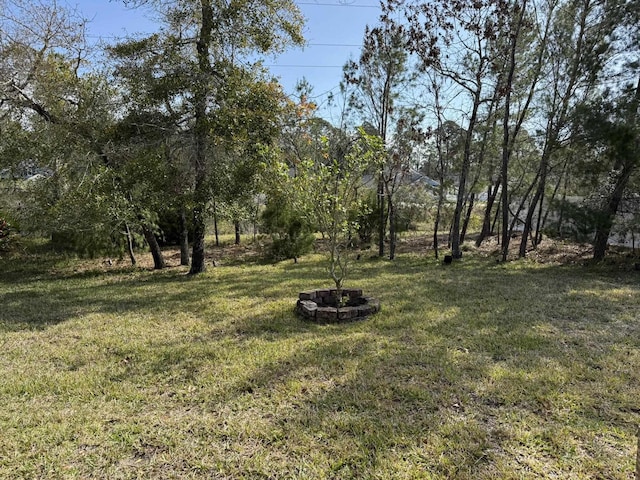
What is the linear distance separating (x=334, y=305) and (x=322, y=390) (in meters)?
2.15

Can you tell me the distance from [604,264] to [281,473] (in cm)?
822

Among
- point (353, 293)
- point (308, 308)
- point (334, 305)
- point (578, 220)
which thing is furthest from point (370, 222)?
point (308, 308)

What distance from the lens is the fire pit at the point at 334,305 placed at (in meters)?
4.14

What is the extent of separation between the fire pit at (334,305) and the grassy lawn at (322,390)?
6.6 inches

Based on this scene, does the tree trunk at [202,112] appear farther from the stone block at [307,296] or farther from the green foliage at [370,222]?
the green foliage at [370,222]

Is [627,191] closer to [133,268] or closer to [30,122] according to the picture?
[133,268]

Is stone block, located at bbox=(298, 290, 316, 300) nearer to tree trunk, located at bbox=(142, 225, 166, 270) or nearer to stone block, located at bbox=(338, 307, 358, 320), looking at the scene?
stone block, located at bbox=(338, 307, 358, 320)

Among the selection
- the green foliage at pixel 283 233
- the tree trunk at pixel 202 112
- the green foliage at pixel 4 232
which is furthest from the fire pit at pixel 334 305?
the green foliage at pixel 4 232

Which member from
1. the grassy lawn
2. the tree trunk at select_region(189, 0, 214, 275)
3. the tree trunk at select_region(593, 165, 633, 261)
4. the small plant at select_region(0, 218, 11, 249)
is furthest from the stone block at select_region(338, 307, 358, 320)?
the small plant at select_region(0, 218, 11, 249)

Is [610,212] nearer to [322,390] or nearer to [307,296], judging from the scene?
[307,296]

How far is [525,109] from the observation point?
8727mm

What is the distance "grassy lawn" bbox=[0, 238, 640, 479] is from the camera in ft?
6.08

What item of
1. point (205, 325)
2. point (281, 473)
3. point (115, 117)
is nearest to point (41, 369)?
point (205, 325)

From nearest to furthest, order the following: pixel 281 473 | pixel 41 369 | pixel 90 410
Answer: pixel 281 473, pixel 90 410, pixel 41 369
